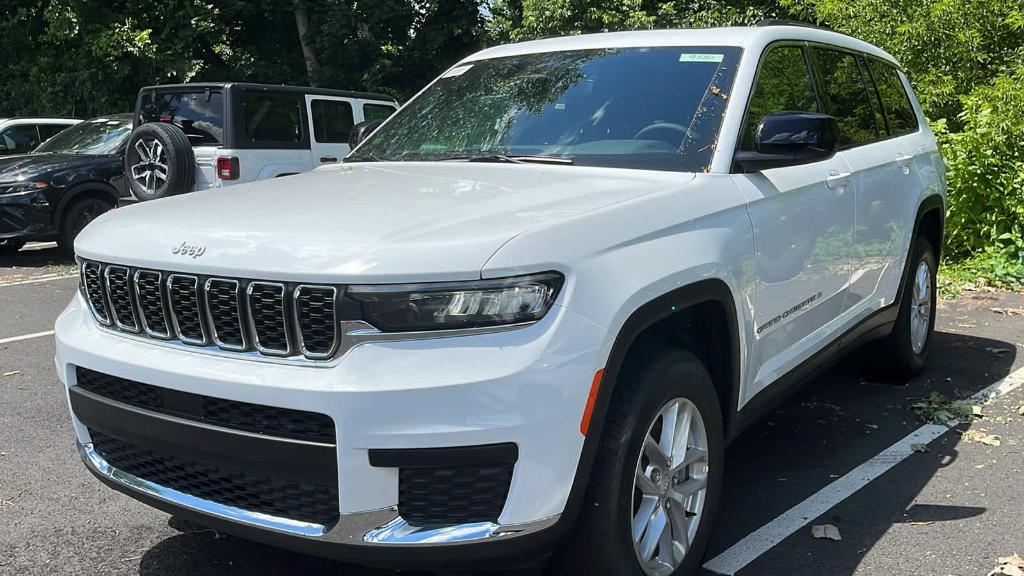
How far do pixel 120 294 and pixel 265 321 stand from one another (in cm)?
65

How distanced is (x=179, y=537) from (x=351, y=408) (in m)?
1.58

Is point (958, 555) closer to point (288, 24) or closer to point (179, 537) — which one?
point (179, 537)

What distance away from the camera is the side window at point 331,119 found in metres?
10.7

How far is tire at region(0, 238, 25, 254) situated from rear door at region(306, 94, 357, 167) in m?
3.60

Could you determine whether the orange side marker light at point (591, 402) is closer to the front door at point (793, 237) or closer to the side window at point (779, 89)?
the front door at point (793, 237)

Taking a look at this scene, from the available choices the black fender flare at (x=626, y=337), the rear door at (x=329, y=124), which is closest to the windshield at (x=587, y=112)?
the black fender flare at (x=626, y=337)

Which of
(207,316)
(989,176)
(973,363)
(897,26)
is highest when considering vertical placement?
(897,26)

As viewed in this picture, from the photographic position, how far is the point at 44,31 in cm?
2034

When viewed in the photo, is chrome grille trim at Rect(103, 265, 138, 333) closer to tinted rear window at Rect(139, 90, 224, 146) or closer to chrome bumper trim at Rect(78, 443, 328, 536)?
chrome bumper trim at Rect(78, 443, 328, 536)

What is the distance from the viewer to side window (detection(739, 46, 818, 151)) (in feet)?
11.8

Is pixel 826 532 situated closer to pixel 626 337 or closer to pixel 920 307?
pixel 626 337

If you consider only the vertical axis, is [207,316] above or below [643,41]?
below

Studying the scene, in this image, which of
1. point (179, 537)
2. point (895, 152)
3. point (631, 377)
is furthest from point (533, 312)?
point (895, 152)

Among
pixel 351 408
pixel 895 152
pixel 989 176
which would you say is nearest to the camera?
pixel 351 408
